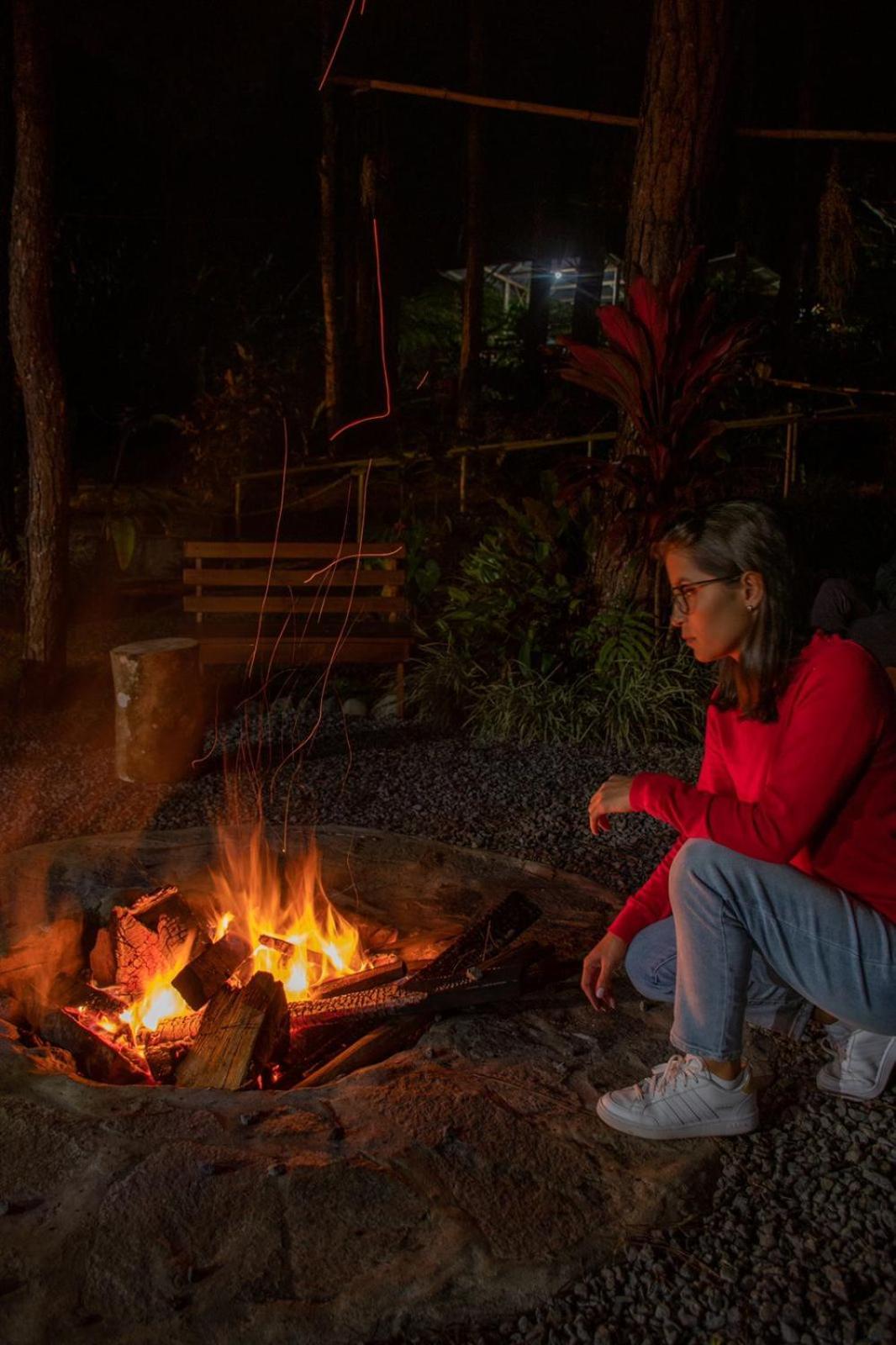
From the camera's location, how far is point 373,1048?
3234mm

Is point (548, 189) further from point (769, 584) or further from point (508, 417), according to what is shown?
point (769, 584)

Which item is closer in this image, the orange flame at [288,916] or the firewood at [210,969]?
the firewood at [210,969]

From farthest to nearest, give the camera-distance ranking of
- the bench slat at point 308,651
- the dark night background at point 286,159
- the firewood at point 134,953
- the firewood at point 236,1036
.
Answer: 1. the dark night background at point 286,159
2. the bench slat at point 308,651
3. the firewood at point 134,953
4. the firewood at point 236,1036

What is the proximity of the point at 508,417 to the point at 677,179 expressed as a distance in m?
11.3

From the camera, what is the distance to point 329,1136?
8.84 ft

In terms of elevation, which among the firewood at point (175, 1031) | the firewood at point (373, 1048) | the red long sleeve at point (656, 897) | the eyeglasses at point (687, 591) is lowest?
the firewood at point (175, 1031)

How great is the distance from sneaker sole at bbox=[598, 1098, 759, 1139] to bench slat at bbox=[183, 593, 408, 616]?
528 cm

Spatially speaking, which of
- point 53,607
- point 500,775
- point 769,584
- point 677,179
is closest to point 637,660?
point 500,775

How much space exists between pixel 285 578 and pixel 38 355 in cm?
224

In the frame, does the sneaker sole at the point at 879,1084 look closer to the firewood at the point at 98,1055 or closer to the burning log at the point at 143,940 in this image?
the firewood at the point at 98,1055

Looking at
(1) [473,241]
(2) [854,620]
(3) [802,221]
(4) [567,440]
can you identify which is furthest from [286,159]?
(2) [854,620]

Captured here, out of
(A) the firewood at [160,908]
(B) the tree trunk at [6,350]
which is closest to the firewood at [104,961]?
(A) the firewood at [160,908]

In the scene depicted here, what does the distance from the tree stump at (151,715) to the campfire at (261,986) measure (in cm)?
228

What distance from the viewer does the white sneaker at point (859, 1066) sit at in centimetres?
286
